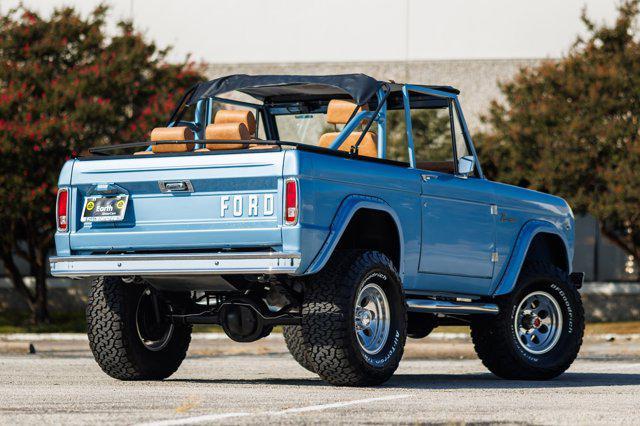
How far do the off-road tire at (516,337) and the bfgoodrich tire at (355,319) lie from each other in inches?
76.4

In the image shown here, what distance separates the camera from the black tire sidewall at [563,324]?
41.7ft

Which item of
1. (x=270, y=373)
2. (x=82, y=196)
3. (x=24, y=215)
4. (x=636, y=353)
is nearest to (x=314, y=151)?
(x=82, y=196)

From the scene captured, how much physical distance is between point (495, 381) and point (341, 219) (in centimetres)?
303

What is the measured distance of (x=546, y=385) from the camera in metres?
12.0

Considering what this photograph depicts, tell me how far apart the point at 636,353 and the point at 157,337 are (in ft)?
32.0

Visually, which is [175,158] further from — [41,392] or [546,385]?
[546,385]

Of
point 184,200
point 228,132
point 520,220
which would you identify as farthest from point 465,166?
point 184,200

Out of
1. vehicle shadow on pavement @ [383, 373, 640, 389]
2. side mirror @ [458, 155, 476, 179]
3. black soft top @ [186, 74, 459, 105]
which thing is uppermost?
black soft top @ [186, 74, 459, 105]

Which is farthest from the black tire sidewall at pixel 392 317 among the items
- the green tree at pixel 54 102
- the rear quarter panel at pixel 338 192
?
the green tree at pixel 54 102

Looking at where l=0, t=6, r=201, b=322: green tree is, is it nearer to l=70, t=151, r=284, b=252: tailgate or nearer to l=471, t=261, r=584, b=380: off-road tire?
l=471, t=261, r=584, b=380: off-road tire

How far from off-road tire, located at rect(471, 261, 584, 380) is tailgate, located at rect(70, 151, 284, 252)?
332 cm

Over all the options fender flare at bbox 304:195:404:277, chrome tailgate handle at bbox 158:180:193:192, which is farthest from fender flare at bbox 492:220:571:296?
chrome tailgate handle at bbox 158:180:193:192

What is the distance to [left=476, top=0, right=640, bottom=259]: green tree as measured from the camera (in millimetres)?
27281

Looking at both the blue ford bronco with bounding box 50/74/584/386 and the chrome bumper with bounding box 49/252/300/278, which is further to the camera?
the blue ford bronco with bounding box 50/74/584/386
